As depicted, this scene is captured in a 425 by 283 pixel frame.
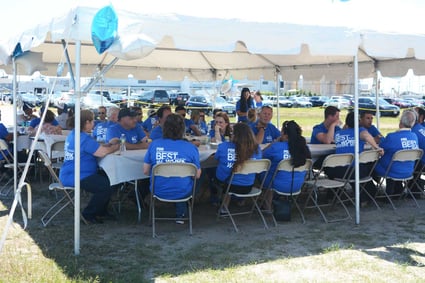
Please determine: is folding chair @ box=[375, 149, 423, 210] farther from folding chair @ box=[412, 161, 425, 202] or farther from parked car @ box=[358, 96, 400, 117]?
parked car @ box=[358, 96, 400, 117]

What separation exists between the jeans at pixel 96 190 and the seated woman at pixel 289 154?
1730 millimetres

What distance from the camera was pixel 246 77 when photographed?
11.2 metres

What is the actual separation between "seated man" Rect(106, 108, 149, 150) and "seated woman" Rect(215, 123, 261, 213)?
114cm

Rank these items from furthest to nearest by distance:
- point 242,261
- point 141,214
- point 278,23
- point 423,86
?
point 423,86 → point 141,214 → point 278,23 → point 242,261

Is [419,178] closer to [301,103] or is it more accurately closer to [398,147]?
[398,147]

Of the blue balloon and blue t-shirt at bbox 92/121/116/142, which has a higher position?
the blue balloon

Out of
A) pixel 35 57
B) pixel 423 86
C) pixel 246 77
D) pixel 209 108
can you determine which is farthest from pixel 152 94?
pixel 423 86

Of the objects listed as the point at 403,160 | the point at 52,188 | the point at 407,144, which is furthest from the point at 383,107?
the point at 52,188

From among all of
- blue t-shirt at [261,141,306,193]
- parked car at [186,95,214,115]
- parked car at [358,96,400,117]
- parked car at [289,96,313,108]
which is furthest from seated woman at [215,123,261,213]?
parked car at [289,96,313,108]

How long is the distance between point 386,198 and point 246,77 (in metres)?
5.52

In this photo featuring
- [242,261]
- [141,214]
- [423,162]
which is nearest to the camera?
[242,261]

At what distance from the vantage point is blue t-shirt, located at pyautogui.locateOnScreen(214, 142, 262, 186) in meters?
4.94

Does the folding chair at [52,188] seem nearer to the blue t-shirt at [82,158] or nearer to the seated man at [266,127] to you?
the blue t-shirt at [82,158]

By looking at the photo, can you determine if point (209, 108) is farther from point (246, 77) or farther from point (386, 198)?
point (386, 198)
